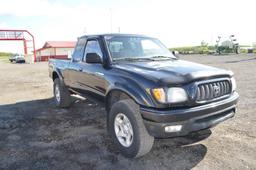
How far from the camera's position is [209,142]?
3.85 meters

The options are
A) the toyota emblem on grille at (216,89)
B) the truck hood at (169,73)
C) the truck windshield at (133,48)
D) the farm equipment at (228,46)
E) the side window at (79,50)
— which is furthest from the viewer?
the farm equipment at (228,46)

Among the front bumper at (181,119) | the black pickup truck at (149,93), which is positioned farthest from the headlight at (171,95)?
the front bumper at (181,119)

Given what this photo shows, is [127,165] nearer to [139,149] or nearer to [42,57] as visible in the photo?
[139,149]

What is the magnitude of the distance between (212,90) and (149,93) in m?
0.92

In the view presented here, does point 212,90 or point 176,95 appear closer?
point 176,95

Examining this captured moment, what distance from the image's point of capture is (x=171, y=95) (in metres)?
2.94

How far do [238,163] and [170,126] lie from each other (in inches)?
45.0

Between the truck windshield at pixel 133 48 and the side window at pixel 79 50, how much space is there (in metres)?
0.92

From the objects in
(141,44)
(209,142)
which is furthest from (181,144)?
(141,44)

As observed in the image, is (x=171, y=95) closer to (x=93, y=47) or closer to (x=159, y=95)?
(x=159, y=95)

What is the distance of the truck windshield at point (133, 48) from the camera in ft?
13.9

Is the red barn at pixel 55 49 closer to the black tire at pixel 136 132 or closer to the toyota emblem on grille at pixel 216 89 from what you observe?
the black tire at pixel 136 132

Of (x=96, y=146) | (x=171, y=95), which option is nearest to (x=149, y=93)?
(x=171, y=95)

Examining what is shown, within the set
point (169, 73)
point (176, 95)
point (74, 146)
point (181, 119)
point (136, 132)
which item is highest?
point (169, 73)
